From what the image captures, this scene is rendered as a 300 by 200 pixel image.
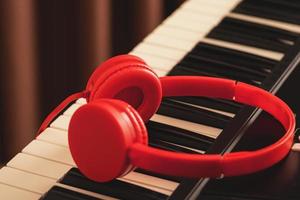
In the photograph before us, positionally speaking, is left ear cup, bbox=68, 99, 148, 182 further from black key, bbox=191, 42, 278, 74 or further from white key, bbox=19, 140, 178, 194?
black key, bbox=191, 42, 278, 74

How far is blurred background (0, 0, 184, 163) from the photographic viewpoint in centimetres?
144

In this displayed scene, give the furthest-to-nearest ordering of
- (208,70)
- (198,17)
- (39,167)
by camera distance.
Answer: (198,17)
(208,70)
(39,167)

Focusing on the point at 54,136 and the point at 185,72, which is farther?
the point at 185,72

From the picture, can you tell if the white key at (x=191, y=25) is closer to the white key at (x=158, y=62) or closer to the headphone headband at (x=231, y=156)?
the white key at (x=158, y=62)

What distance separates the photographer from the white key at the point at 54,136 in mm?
886

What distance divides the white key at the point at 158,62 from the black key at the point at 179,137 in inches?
6.0

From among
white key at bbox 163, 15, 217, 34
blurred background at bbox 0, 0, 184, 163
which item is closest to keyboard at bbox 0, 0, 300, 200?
white key at bbox 163, 15, 217, 34

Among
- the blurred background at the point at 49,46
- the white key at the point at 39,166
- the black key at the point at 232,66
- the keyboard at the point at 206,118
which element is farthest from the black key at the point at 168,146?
the blurred background at the point at 49,46

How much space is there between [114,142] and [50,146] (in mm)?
164

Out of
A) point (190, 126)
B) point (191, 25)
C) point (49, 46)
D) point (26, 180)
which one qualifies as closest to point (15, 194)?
point (26, 180)

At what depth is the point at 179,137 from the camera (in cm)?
89

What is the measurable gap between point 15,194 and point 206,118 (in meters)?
0.26

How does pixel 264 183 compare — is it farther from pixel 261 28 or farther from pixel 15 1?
pixel 15 1

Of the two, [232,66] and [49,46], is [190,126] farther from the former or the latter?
[49,46]
